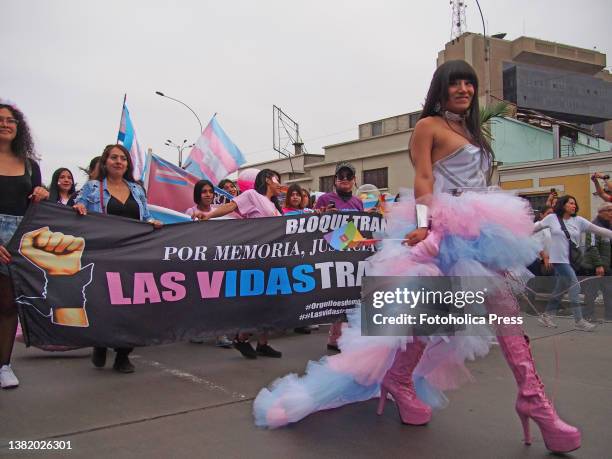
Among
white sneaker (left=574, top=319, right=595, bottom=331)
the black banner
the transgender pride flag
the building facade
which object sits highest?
the building facade

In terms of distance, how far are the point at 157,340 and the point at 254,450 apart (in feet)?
5.10

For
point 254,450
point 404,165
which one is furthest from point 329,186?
point 254,450

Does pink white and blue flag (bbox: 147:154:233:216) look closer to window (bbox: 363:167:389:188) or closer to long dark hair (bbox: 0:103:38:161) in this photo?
long dark hair (bbox: 0:103:38:161)

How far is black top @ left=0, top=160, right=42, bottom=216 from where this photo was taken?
11.4 feet

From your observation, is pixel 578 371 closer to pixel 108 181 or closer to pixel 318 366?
pixel 318 366

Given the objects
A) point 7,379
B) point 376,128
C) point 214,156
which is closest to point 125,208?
point 7,379

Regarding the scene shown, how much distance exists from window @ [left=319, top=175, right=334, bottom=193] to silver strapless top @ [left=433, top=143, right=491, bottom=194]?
96.5 feet

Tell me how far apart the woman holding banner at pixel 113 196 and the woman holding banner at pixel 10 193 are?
0.49m

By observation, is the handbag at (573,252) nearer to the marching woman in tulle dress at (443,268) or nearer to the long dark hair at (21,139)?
the marching woman in tulle dress at (443,268)

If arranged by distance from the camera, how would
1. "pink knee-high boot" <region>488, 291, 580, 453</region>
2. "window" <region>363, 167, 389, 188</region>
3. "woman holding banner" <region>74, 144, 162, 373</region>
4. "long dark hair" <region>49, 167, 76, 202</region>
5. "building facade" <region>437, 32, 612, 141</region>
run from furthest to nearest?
1. "building facade" <region>437, 32, 612, 141</region>
2. "window" <region>363, 167, 389, 188</region>
3. "long dark hair" <region>49, 167, 76, 202</region>
4. "woman holding banner" <region>74, 144, 162, 373</region>
5. "pink knee-high boot" <region>488, 291, 580, 453</region>

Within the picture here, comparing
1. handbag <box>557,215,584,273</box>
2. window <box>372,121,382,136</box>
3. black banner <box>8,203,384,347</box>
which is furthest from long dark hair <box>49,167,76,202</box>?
window <box>372,121,382,136</box>

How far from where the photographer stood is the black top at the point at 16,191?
3.48m

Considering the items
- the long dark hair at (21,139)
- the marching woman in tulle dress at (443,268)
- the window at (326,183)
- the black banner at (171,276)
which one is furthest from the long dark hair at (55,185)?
the window at (326,183)

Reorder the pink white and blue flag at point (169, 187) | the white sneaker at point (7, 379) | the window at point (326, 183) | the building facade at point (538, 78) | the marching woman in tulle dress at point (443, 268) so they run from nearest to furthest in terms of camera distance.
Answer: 1. the marching woman in tulle dress at point (443, 268)
2. the white sneaker at point (7, 379)
3. the pink white and blue flag at point (169, 187)
4. the window at point (326, 183)
5. the building facade at point (538, 78)
